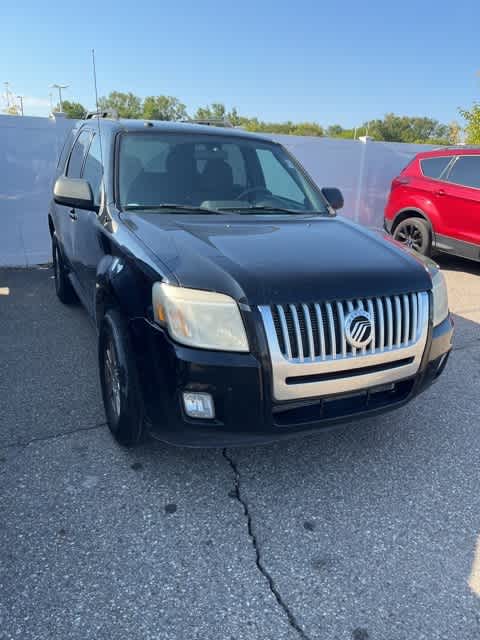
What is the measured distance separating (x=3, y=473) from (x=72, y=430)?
501 mm

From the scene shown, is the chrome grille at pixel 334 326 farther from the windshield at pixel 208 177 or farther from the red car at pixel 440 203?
the red car at pixel 440 203

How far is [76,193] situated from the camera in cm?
323

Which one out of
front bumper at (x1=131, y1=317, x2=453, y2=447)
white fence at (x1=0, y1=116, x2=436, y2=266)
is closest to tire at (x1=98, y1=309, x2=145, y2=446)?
→ front bumper at (x1=131, y1=317, x2=453, y2=447)

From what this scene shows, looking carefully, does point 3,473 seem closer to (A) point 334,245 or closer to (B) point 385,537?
(B) point 385,537

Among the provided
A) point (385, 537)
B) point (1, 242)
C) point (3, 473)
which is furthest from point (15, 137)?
point (385, 537)

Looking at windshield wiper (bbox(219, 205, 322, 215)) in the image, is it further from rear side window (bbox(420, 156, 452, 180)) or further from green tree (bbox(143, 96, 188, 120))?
green tree (bbox(143, 96, 188, 120))

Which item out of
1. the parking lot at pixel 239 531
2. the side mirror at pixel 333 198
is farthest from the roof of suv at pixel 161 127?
the parking lot at pixel 239 531

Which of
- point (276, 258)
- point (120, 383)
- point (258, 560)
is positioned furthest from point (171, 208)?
point (258, 560)

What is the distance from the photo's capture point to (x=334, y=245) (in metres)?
2.70

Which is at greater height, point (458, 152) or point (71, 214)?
point (458, 152)

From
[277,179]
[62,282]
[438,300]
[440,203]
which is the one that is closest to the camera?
[438,300]

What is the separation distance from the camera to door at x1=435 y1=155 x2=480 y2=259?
6.97 metres

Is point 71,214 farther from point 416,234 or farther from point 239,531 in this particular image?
point 416,234

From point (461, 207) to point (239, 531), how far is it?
6.28 meters
